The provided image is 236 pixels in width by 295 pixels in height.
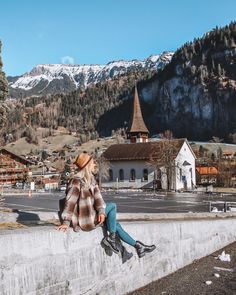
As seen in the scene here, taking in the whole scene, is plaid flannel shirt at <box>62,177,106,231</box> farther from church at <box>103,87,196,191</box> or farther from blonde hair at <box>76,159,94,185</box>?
church at <box>103,87,196,191</box>

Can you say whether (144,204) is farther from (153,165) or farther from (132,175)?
(132,175)

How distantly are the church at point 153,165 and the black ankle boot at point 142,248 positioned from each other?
57052 millimetres

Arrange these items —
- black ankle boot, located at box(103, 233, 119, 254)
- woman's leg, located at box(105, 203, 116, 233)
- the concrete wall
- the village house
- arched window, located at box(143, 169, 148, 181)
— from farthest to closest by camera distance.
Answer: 1. the village house
2. arched window, located at box(143, 169, 148, 181)
3. black ankle boot, located at box(103, 233, 119, 254)
4. woman's leg, located at box(105, 203, 116, 233)
5. the concrete wall

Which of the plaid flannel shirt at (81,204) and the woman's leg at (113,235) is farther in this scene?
the woman's leg at (113,235)

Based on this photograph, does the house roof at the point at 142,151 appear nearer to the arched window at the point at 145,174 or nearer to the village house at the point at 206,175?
the arched window at the point at 145,174

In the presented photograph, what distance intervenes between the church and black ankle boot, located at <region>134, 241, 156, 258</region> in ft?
187

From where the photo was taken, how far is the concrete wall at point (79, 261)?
21.1 feet

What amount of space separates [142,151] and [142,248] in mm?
65946

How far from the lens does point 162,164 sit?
6738 cm

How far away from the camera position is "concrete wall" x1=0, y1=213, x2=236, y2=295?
6438 mm

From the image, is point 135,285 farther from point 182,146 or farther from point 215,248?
point 182,146

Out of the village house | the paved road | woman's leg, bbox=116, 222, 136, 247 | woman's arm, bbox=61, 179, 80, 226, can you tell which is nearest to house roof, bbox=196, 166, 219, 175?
the village house

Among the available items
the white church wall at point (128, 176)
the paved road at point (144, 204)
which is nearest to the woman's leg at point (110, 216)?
the paved road at point (144, 204)

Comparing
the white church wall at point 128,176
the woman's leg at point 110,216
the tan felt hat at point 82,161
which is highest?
the white church wall at point 128,176
